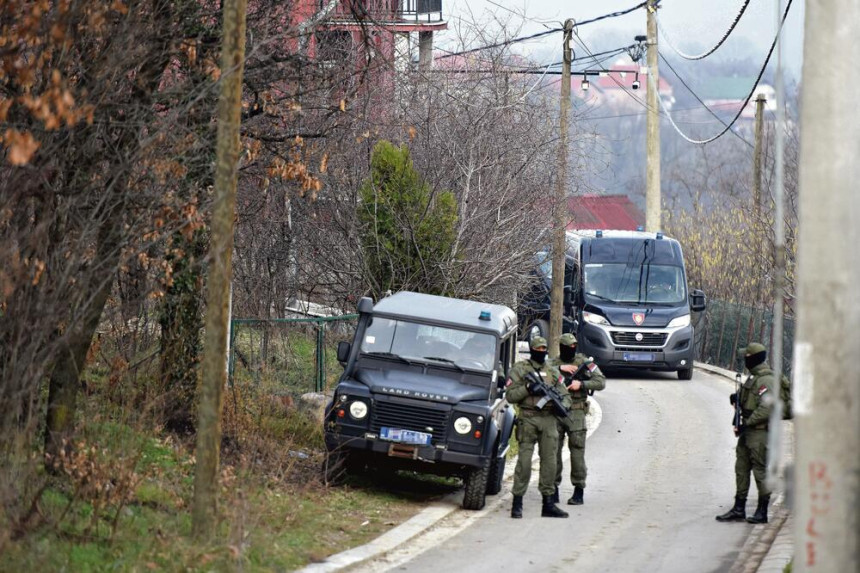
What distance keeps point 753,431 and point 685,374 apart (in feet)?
53.3

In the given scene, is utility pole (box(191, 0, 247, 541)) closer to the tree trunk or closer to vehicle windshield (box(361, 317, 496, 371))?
vehicle windshield (box(361, 317, 496, 371))

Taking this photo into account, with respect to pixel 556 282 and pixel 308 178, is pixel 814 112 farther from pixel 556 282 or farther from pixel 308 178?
pixel 556 282

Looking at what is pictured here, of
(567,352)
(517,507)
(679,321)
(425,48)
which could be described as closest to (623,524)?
(517,507)

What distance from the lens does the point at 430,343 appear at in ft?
47.5

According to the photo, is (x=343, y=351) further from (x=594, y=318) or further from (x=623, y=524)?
(x=594, y=318)

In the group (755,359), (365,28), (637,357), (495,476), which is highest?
(365,28)

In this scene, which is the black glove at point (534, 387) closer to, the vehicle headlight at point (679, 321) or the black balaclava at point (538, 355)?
the black balaclava at point (538, 355)

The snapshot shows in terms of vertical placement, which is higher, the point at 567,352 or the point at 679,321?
the point at 567,352

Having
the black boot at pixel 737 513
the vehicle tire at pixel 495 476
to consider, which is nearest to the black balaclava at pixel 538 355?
the vehicle tire at pixel 495 476

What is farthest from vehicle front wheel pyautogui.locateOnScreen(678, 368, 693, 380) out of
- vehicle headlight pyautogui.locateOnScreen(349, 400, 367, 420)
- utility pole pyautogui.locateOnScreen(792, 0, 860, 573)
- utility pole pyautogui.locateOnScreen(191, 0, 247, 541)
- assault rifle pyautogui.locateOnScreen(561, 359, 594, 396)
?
utility pole pyautogui.locateOnScreen(792, 0, 860, 573)

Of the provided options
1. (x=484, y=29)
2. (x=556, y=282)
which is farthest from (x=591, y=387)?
(x=484, y=29)

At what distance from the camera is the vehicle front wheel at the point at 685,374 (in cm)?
2928

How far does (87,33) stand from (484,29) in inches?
715

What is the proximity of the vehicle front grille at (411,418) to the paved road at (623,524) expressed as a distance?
0.93m
